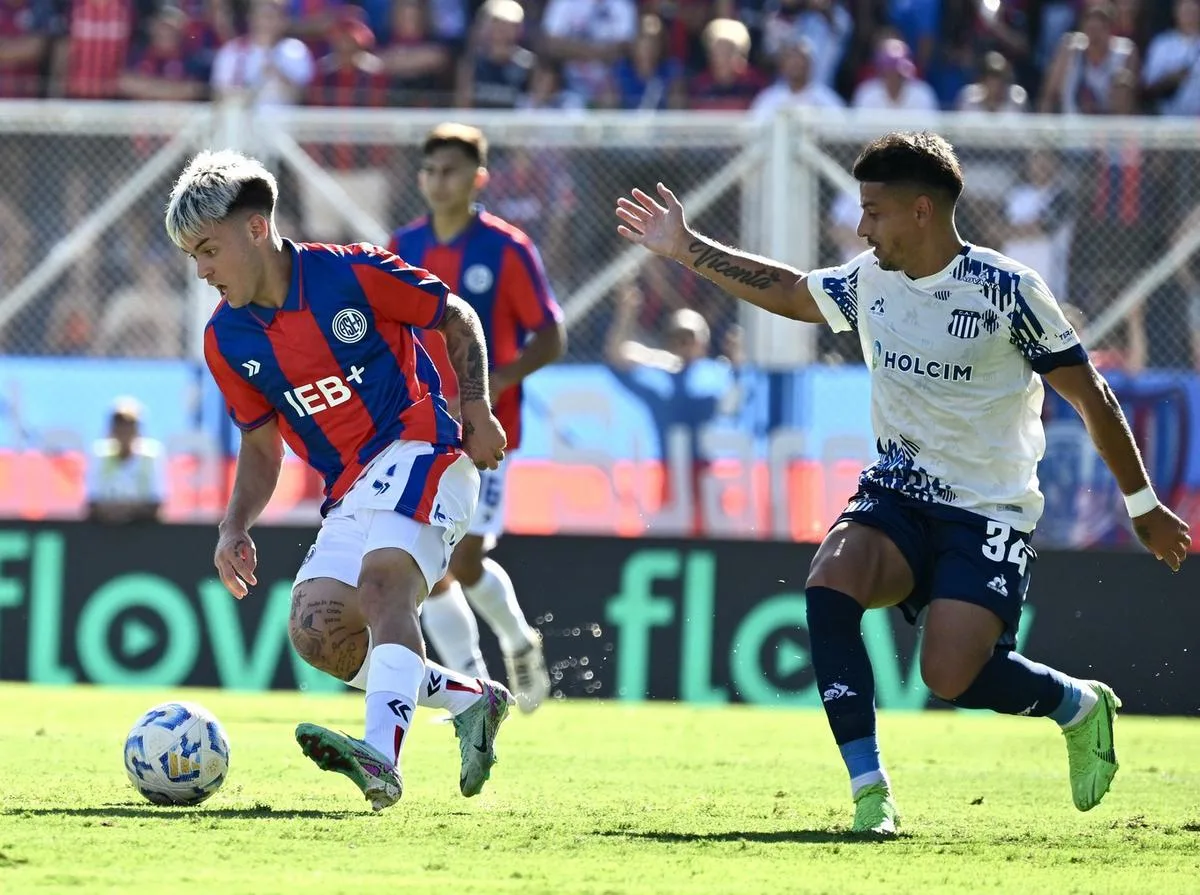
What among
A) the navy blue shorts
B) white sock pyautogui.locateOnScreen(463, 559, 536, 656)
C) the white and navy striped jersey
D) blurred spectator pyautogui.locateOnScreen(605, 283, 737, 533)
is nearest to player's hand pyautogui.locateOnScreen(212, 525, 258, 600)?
the navy blue shorts

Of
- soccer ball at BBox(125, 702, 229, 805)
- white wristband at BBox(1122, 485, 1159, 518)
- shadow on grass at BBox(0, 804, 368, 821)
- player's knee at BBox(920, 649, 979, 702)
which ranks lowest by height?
shadow on grass at BBox(0, 804, 368, 821)

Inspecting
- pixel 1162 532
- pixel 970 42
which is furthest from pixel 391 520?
pixel 970 42

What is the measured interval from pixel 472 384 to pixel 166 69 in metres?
10.6

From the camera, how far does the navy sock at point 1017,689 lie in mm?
6262

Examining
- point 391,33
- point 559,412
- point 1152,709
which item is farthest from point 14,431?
point 1152,709

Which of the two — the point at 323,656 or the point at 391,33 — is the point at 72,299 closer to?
the point at 391,33

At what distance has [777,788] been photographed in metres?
7.38

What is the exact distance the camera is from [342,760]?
5.74m

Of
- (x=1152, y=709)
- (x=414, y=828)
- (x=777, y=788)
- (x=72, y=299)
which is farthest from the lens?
(x=72, y=299)

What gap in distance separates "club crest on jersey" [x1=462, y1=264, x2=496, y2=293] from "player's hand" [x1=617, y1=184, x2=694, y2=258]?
2702 millimetres

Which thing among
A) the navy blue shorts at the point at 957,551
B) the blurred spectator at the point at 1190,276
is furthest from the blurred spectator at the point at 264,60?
the navy blue shorts at the point at 957,551

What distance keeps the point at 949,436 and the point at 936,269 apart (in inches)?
21.0

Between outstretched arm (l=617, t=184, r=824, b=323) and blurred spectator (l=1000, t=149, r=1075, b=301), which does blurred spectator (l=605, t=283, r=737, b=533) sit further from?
outstretched arm (l=617, t=184, r=824, b=323)

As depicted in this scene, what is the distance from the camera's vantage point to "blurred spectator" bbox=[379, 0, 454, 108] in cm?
1588
